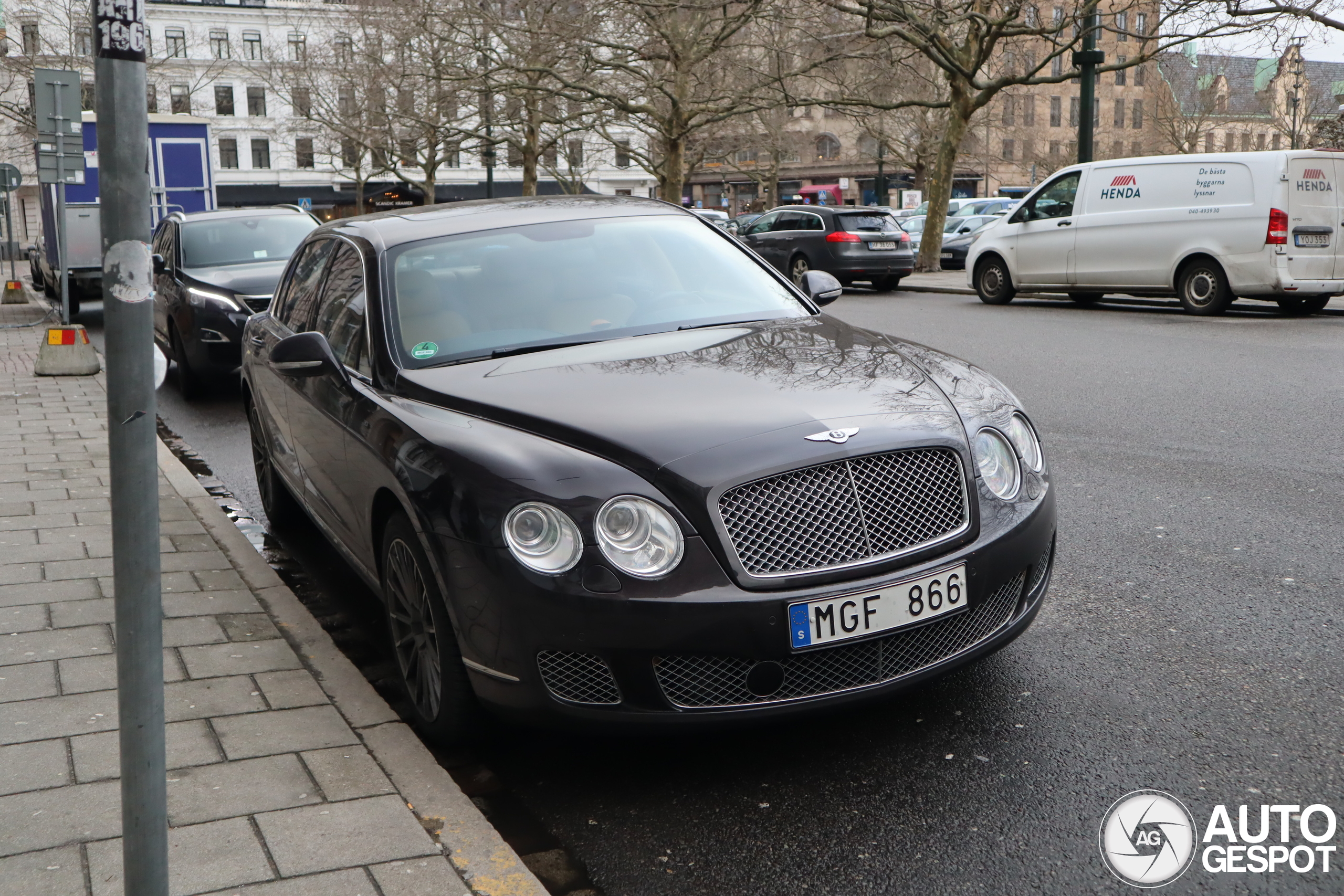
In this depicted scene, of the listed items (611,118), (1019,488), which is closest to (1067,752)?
(1019,488)

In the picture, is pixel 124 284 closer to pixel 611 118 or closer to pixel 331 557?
pixel 331 557

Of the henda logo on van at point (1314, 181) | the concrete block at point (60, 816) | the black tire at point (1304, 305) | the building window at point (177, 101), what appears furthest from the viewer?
the building window at point (177, 101)

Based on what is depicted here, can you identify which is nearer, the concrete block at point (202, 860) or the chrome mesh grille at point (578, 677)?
the concrete block at point (202, 860)

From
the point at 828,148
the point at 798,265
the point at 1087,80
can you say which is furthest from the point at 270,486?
the point at 828,148

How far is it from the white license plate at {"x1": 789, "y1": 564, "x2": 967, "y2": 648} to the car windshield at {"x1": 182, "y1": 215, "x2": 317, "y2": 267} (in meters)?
10.2

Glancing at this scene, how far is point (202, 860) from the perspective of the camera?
2.82 meters

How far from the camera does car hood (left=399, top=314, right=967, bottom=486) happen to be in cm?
321

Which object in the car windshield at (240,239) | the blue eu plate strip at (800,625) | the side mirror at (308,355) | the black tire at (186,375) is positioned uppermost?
the car windshield at (240,239)

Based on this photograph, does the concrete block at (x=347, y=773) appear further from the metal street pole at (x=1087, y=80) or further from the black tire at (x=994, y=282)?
the metal street pole at (x=1087, y=80)

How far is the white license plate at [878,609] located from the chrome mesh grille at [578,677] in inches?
18.0

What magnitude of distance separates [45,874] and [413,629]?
1.18 meters

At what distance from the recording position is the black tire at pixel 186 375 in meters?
11.2

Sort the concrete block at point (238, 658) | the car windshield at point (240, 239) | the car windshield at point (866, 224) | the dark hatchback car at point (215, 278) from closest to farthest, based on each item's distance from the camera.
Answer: the concrete block at point (238, 658) → the dark hatchback car at point (215, 278) → the car windshield at point (240, 239) → the car windshield at point (866, 224)

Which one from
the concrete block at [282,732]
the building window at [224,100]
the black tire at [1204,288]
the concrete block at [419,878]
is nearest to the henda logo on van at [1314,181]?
the black tire at [1204,288]
